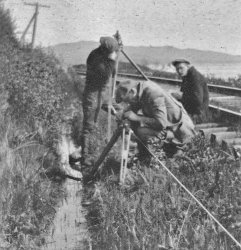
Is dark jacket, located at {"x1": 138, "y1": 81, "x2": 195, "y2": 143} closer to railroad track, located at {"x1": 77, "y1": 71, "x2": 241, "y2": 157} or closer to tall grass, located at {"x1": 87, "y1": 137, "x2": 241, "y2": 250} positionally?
tall grass, located at {"x1": 87, "y1": 137, "x2": 241, "y2": 250}

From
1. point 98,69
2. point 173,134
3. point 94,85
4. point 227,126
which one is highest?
point 98,69

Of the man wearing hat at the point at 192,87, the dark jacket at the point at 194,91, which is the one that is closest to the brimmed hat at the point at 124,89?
the man wearing hat at the point at 192,87

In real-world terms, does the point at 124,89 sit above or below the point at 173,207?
above

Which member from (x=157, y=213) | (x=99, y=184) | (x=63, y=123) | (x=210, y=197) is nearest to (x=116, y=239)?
(x=157, y=213)

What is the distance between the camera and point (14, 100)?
7984 mm

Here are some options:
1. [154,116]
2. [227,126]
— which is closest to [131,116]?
[154,116]

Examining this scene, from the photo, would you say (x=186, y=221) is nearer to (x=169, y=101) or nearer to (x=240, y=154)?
(x=240, y=154)

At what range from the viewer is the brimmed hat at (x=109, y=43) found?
23.1ft

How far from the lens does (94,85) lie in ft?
25.0

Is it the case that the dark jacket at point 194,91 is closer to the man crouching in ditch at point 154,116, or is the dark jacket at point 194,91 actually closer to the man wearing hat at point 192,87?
the man wearing hat at point 192,87

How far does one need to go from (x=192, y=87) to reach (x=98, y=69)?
1.44 meters

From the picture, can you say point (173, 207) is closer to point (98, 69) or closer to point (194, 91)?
point (98, 69)

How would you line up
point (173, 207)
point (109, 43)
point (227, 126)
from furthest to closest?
point (227, 126) < point (109, 43) < point (173, 207)

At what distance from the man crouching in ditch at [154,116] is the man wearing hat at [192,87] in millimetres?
1179
